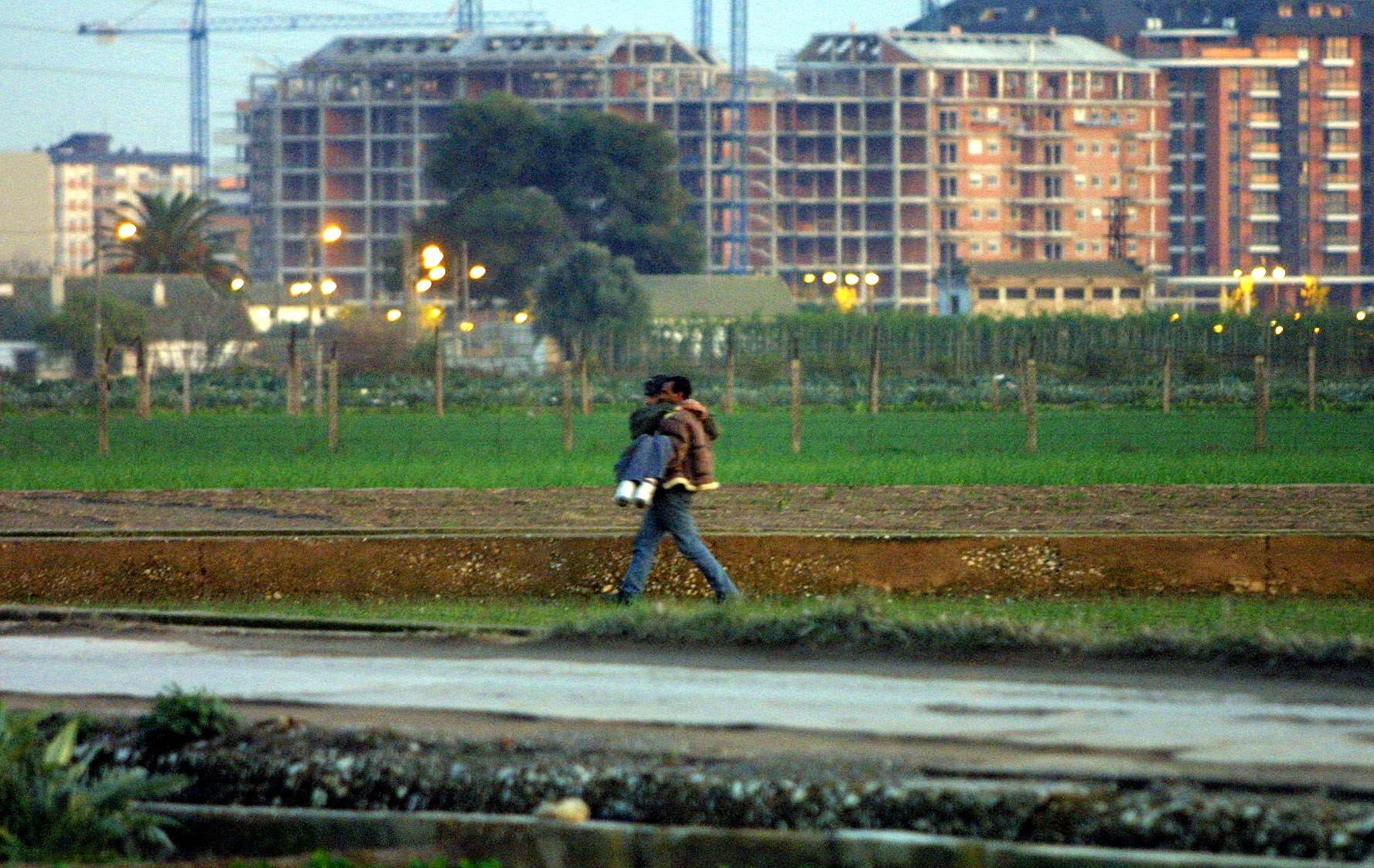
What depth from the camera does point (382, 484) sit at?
2411 cm

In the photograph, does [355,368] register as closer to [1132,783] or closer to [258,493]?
[258,493]

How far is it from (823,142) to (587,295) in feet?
214

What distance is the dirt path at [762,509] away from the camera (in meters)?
19.1

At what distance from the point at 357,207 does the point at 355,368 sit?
112361mm

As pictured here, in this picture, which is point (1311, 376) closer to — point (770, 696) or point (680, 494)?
point (680, 494)

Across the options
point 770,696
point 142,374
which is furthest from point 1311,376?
point 770,696

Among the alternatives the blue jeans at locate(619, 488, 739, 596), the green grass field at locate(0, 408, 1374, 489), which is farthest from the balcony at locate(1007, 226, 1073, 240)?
the blue jeans at locate(619, 488, 739, 596)

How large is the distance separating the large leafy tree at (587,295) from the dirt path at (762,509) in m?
81.8

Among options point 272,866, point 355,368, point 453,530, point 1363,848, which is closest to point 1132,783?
point 1363,848

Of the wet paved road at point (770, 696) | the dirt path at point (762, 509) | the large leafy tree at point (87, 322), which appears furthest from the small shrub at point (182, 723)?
the large leafy tree at point (87, 322)

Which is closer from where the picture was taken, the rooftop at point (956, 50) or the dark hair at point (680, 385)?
the dark hair at point (680, 385)

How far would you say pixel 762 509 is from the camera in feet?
69.4

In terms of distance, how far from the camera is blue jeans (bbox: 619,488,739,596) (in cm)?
1401

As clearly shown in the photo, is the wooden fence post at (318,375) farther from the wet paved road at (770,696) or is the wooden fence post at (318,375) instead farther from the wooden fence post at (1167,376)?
the wet paved road at (770,696)
